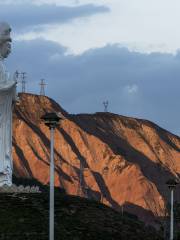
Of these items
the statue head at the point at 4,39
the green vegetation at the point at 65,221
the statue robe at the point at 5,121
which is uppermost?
the statue head at the point at 4,39

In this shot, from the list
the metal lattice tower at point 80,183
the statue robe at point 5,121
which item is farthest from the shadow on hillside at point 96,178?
the statue robe at point 5,121

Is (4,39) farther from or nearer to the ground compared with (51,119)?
farther from the ground

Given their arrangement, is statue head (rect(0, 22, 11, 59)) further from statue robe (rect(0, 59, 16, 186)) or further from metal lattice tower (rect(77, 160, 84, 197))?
metal lattice tower (rect(77, 160, 84, 197))

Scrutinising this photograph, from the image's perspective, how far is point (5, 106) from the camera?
191 feet

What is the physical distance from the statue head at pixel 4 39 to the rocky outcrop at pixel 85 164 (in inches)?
4214

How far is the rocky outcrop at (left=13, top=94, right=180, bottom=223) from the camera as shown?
172 m

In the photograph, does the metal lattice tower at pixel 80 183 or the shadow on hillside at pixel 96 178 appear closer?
the metal lattice tower at pixel 80 183

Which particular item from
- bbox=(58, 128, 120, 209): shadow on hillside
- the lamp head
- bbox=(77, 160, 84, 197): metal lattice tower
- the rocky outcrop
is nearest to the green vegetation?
the lamp head

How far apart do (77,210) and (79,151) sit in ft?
452

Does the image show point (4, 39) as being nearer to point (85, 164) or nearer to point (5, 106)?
point (5, 106)

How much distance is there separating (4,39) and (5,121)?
15.1 feet

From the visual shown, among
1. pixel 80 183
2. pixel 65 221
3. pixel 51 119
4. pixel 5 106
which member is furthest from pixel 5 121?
pixel 80 183

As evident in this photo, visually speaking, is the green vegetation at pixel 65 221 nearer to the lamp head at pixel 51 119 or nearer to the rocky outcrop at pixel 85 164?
the lamp head at pixel 51 119

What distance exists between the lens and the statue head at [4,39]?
58597mm
